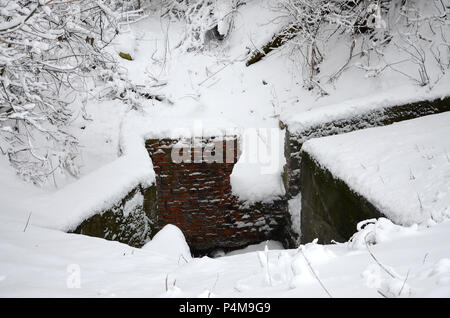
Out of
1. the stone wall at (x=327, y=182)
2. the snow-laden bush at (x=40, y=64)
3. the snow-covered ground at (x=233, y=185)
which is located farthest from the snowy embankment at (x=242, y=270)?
the snow-laden bush at (x=40, y=64)

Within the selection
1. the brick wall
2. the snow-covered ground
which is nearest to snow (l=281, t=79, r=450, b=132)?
the snow-covered ground

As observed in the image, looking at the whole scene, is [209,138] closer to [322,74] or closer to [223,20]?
[322,74]

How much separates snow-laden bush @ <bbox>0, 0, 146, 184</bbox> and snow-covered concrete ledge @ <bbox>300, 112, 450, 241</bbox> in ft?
7.67

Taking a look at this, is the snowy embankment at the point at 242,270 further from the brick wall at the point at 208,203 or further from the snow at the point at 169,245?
the brick wall at the point at 208,203

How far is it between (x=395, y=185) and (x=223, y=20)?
6.19 metres

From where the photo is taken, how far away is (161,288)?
5.29 feet

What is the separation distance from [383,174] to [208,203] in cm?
258

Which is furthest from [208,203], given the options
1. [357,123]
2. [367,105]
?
[367,105]

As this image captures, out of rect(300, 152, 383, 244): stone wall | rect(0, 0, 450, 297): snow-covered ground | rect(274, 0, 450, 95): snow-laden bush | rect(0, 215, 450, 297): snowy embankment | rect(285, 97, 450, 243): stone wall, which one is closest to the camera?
rect(0, 215, 450, 297): snowy embankment

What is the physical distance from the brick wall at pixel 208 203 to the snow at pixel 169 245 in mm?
1233

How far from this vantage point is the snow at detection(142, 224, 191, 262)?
116 inches

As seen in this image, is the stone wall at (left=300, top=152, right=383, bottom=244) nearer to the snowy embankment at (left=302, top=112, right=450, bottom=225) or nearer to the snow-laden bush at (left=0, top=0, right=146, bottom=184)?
the snowy embankment at (left=302, top=112, right=450, bottom=225)

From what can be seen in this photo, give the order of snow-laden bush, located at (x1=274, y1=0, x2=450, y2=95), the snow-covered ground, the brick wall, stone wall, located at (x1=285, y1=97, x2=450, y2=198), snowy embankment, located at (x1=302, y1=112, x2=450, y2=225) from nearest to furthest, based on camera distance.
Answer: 1. the snow-covered ground
2. snowy embankment, located at (x1=302, y1=112, x2=450, y2=225)
3. stone wall, located at (x1=285, y1=97, x2=450, y2=198)
4. the brick wall
5. snow-laden bush, located at (x1=274, y1=0, x2=450, y2=95)

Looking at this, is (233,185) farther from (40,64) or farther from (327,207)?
(40,64)
